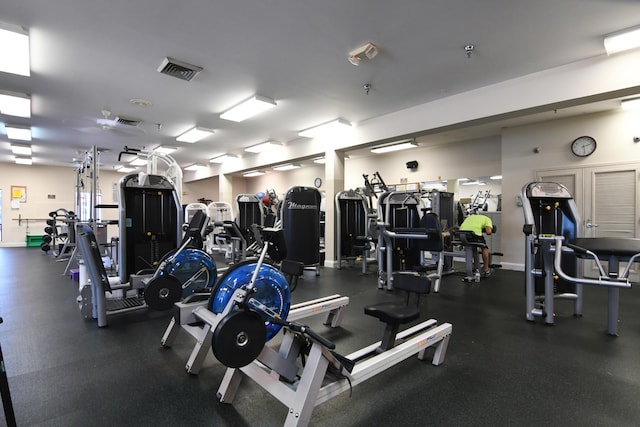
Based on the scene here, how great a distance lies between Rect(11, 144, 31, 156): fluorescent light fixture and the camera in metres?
8.69

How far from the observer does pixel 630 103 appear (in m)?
5.20

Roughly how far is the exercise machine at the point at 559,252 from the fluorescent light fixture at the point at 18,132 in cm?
970

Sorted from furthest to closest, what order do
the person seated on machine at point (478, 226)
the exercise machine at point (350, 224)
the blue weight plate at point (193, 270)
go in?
the exercise machine at point (350, 224) < the person seated on machine at point (478, 226) < the blue weight plate at point (193, 270)

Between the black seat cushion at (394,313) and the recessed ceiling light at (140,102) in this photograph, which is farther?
the recessed ceiling light at (140,102)

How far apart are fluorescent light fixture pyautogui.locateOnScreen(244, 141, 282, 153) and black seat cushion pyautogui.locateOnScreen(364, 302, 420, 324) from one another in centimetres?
678

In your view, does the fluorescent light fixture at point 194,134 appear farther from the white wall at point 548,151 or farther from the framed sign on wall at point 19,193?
the framed sign on wall at point 19,193

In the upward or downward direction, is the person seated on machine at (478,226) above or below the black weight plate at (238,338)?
above

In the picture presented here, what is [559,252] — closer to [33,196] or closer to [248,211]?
[248,211]

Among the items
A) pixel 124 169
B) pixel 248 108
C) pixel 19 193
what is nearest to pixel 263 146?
pixel 248 108

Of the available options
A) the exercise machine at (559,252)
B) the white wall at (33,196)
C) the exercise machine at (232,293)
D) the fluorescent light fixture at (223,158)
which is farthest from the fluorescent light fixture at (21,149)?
the exercise machine at (559,252)

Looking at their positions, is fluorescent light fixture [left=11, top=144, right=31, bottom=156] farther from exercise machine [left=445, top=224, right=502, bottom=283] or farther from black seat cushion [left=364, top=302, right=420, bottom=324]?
exercise machine [left=445, top=224, right=502, bottom=283]

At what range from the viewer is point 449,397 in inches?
78.7

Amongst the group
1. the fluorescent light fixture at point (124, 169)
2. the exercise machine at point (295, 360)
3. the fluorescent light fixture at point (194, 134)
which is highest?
the fluorescent light fixture at point (194, 134)

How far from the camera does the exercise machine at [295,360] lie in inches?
61.7
